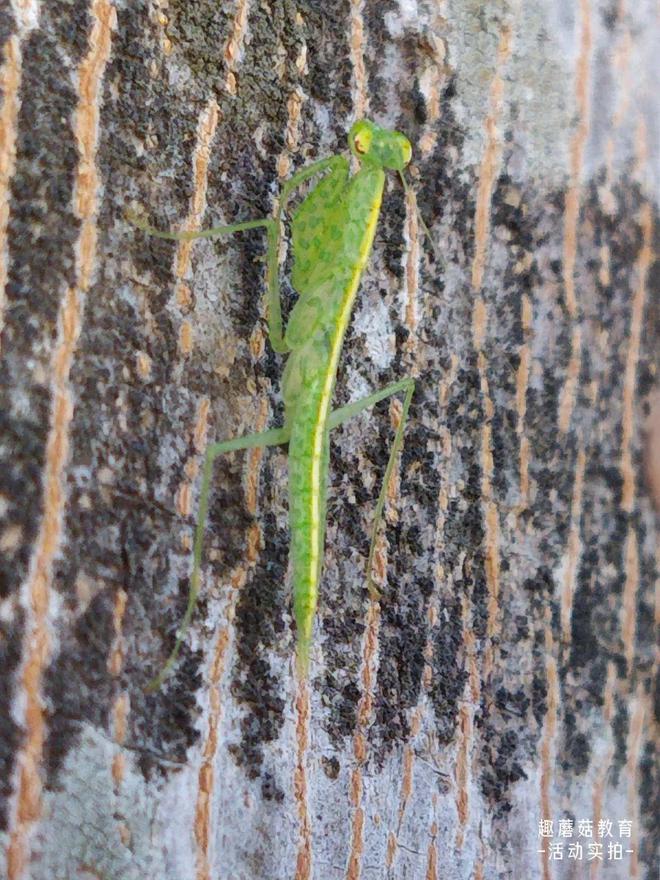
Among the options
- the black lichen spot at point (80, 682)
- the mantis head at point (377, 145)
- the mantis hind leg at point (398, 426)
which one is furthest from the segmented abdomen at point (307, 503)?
the mantis head at point (377, 145)

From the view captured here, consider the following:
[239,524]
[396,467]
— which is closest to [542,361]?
[396,467]

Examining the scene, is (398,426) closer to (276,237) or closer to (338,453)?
(338,453)

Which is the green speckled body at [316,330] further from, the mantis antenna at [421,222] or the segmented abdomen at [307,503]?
the mantis antenna at [421,222]

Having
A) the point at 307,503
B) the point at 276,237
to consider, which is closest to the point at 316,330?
the point at 276,237

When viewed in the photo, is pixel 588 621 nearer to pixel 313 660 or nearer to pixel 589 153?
pixel 313 660

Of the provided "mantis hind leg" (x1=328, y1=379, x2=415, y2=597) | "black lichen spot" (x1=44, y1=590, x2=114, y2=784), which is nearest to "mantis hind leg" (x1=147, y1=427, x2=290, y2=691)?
"black lichen spot" (x1=44, y1=590, x2=114, y2=784)

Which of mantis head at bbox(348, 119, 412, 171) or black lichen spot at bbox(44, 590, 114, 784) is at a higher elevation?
mantis head at bbox(348, 119, 412, 171)

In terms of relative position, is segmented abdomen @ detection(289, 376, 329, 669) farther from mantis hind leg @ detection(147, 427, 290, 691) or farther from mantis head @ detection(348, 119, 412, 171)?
mantis head @ detection(348, 119, 412, 171)
